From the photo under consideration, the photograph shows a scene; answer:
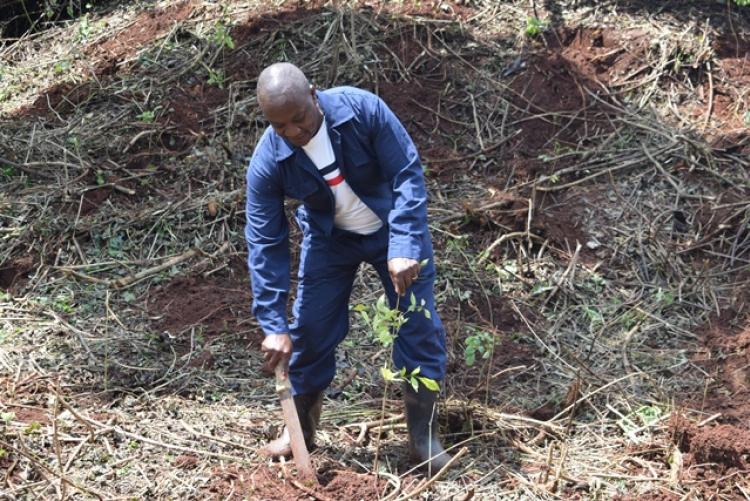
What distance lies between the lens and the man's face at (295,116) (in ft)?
11.9

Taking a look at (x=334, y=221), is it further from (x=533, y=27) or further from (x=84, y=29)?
(x=84, y=29)

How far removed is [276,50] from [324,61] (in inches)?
18.3

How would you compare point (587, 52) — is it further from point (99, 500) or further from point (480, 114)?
point (99, 500)

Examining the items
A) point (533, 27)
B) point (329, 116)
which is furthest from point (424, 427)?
point (533, 27)

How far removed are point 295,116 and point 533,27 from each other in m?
4.55

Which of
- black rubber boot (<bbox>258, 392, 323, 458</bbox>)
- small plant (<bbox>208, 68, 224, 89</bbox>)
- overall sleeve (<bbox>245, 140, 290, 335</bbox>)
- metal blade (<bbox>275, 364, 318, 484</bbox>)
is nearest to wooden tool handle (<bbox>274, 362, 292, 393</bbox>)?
metal blade (<bbox>275, 364, 318, 484</bbox>)

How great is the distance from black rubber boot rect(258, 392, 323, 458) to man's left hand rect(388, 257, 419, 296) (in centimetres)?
86

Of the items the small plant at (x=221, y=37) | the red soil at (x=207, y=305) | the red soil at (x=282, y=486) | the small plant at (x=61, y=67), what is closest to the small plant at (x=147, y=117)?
the small plant at (x=221, y=37)

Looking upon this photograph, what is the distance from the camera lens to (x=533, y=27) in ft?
25.5

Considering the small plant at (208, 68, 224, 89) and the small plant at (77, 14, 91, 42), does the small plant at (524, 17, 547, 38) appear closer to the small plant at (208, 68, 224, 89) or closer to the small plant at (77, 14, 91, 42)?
the small plant at (208, 68, 224, 89)

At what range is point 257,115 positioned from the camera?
23.9 feet

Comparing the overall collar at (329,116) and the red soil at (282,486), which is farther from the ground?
the overall collar at (329,116)

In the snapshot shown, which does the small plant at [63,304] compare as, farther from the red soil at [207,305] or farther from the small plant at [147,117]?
the small plant at [147,117]

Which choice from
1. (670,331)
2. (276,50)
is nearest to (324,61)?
(276,50)
